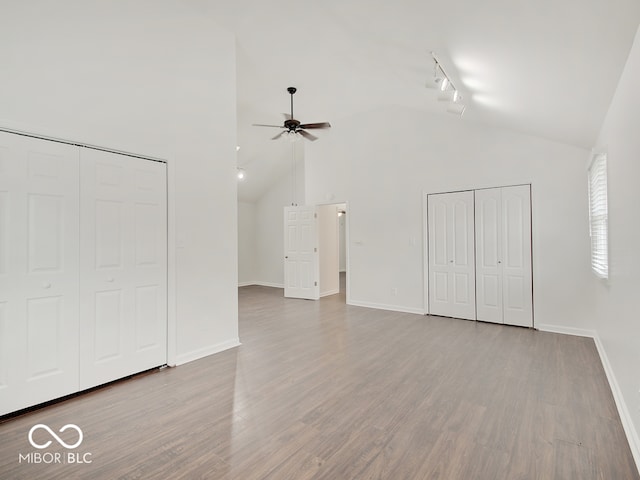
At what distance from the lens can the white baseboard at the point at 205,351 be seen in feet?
10.9

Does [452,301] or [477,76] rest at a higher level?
[477,76]

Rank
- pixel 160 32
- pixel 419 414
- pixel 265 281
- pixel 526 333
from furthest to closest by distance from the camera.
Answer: pixel 265 281, pixel 526 333, pixel 160 32, pixel 419 414

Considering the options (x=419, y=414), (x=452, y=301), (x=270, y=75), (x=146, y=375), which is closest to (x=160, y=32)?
(x=270, y=75)

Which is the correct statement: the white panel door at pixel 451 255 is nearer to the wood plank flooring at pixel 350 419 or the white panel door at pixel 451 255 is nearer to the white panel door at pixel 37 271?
the wood plank flooring at pixel 350 419

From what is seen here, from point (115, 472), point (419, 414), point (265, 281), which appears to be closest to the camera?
point (115, 472)

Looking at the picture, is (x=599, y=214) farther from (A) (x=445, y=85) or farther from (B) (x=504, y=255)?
(A) (x=445, y=85)

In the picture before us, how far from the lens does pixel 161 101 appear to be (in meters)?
3.21

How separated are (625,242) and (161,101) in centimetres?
412

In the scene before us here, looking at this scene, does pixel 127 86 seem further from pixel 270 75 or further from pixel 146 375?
pixel 146 375

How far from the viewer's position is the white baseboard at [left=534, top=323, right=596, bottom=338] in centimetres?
415

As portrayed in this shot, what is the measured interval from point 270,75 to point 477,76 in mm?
2902

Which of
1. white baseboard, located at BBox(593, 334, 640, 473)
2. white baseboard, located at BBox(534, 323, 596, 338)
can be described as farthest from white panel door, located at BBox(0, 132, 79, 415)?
white baseboard, located at BBox(534, 323, 596, 338)

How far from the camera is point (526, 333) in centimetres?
432

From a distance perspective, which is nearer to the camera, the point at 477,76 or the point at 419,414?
the point at 419,414
